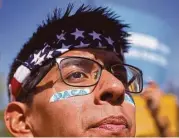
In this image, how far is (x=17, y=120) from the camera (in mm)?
997

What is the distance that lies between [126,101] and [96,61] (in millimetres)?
121

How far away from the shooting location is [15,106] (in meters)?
1.00

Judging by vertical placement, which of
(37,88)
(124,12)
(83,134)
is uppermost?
(124,12)

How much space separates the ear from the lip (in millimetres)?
187

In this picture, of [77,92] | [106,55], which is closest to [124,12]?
[106,55]

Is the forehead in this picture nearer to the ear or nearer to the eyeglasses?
the eyeglasses

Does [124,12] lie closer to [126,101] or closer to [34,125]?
[126,101]

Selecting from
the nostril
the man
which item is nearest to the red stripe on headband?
the man

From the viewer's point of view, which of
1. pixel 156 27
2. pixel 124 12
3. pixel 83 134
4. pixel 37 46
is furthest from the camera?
pixel 156 27

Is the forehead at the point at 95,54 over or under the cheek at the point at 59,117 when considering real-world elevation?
over

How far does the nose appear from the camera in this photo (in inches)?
36.3

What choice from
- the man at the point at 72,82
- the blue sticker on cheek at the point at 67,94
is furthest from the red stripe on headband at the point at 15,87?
the blue sticker on cheek at the point at 67,94

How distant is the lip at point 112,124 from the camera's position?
900mm

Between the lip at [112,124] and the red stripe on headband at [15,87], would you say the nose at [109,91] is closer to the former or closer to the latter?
the lip at [112,124]
